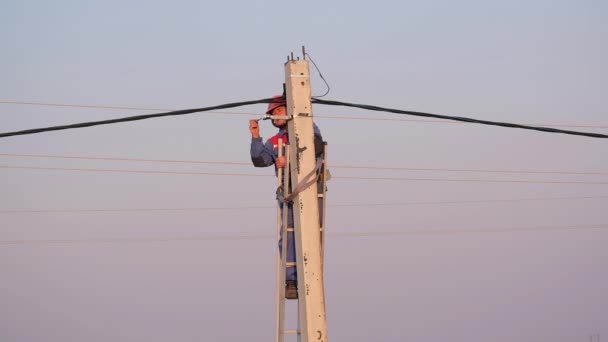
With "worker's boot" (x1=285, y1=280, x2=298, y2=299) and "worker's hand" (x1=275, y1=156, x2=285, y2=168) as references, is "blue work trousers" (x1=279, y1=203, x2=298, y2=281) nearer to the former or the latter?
"worker's boot" (x1=285, y1=280, x2=298, y2=299)

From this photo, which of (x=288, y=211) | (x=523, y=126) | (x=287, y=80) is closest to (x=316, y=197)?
(x=288, y=211)

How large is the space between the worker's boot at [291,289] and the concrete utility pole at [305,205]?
0.44 meters

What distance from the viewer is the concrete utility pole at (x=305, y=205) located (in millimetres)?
13320

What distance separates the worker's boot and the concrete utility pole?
44cm

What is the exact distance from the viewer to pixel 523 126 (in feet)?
50.1

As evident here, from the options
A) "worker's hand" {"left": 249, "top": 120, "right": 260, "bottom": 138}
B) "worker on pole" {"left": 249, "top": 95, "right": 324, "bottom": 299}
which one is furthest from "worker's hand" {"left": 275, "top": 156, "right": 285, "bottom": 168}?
"worker's hand" {"left": 249, "top": 120, "right": 260, "bottom": 138}

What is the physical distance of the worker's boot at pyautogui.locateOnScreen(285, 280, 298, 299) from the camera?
13938 mm

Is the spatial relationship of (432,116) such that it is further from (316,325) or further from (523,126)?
(316,325)

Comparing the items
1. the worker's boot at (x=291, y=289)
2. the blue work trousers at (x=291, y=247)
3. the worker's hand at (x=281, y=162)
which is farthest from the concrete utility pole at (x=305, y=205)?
the worker's boot at (x=291, y=289)

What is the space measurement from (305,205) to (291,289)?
3.65ft

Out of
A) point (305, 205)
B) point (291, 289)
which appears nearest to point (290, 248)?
point (291, 289)

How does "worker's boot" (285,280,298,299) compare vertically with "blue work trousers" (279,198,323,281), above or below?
below

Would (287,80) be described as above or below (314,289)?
above

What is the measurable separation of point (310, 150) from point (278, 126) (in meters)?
0.71
